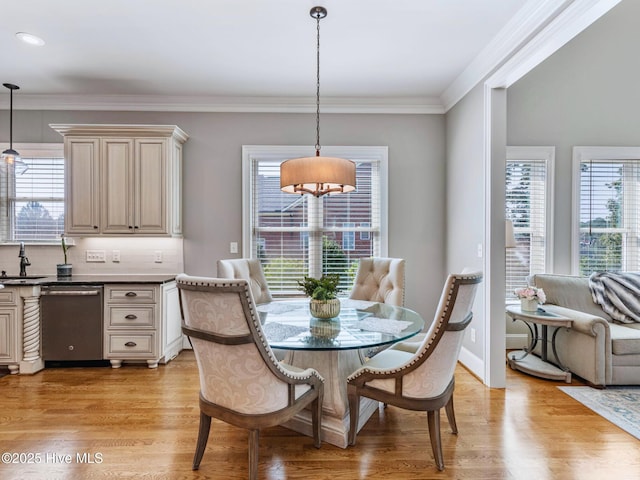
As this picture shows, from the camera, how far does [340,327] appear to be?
81.3 inches

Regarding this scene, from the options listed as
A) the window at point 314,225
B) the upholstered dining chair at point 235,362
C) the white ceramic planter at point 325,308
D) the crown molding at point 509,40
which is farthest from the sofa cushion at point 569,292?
the upholstered dining chair at point 235,362

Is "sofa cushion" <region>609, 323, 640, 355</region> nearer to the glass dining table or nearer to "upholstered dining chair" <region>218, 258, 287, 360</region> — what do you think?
the glass dining table

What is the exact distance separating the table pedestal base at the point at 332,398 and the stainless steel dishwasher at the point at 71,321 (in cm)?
219

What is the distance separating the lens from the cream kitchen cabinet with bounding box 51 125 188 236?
11.5ft

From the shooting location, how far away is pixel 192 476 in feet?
5.92

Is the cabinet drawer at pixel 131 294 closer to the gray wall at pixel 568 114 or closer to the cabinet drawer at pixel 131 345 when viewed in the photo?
the cabinet drawer at pixel 131 345

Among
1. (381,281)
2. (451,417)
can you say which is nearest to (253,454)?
(451,417)

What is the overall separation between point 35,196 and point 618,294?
240 inches

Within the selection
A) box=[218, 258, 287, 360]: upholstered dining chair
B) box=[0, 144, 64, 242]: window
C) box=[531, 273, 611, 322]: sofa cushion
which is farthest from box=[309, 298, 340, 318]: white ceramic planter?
box=[0, 144, 64, 242]: window

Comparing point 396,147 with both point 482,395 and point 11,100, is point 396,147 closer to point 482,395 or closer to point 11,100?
point 482,395

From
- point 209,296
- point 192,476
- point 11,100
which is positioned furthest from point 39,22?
point 192,476

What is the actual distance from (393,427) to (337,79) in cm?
305

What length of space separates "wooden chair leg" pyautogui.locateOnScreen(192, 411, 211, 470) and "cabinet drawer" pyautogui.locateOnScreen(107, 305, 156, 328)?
1.79 meters

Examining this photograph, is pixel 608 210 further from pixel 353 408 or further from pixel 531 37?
pixel 353 408
